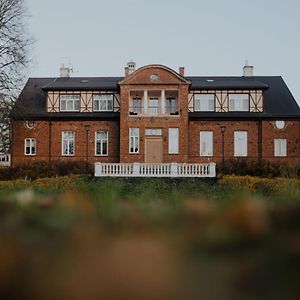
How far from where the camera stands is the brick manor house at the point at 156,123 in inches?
1313

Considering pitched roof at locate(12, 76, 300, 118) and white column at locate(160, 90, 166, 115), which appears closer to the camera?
white column at locate(160, 90, 166, 115)

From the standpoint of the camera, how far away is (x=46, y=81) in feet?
131

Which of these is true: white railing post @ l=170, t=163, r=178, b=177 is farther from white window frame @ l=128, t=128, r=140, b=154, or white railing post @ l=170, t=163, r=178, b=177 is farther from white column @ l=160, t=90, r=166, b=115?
white column @ l=160, t=90, r=166, b=115

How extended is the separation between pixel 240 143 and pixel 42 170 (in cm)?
1472

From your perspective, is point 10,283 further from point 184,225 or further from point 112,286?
point 184,225

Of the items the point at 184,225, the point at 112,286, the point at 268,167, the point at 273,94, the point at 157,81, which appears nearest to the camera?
the point at 112,286

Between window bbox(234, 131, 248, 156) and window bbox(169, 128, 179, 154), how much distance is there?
4.49 meters

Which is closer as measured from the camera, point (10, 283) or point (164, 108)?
point (10, 283)

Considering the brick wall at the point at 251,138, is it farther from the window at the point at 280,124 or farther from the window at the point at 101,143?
the window at the point at 101,143

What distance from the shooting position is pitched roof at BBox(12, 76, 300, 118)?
34.2m

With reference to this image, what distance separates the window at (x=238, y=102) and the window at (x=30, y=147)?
1518 cm

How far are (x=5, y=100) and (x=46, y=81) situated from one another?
30.9ft

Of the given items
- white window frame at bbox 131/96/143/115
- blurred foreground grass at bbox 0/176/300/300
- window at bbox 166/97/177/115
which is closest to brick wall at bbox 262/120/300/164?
window at bbox 166/97/177/115

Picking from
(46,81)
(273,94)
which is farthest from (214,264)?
(46,81)
